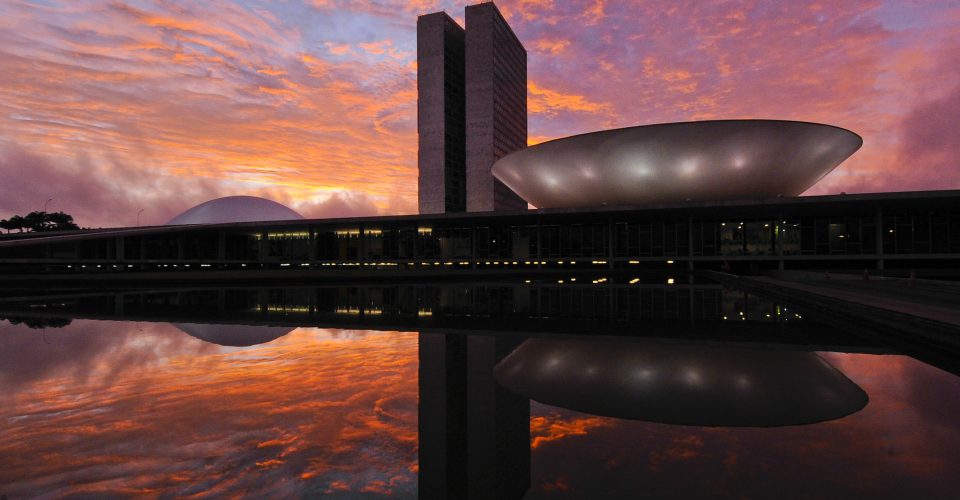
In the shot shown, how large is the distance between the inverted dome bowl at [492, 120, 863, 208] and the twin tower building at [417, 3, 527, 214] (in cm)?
7533

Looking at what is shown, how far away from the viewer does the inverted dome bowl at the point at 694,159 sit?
102 feet

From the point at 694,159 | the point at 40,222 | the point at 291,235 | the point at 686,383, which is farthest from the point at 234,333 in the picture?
the point at 40,222

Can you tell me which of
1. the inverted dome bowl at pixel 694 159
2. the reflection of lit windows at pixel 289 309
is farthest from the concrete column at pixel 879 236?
the reflection of lit windows at pixel 289 309

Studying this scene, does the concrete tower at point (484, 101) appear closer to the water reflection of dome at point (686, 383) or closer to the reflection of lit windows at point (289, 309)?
the reflection of lit windows at point (289, 309)

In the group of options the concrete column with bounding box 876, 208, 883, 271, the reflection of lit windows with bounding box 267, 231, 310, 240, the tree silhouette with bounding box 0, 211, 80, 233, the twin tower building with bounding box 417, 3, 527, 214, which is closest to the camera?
the concrete column with bounding box 876, 208, 883, 271

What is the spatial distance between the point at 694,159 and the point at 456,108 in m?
93.5

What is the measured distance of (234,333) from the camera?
9.45m

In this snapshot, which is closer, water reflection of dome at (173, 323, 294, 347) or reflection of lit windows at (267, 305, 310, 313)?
water reflection of dome at (173, 323, 294, 347)

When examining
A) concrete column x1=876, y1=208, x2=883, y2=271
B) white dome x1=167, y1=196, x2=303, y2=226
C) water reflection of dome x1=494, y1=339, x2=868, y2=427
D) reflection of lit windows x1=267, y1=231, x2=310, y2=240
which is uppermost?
white dome x1=167, y1=196, x2=303, y2=226

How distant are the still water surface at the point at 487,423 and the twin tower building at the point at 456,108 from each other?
10475 centimetres

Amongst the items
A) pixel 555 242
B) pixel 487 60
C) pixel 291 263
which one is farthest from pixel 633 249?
pixel 487 60

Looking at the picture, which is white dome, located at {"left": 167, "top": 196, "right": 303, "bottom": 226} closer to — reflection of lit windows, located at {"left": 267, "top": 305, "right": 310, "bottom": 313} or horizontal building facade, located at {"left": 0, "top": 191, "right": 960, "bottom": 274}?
horizontal building facade, located at {"left": 0, "top": 191, "right": 960, "bottom": 274}

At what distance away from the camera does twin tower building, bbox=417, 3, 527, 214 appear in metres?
113

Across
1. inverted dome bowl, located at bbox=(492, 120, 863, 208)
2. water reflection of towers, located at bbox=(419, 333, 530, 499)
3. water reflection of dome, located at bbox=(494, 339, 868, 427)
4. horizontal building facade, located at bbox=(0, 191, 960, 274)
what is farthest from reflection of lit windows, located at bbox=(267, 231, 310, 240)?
water reflection of towers, located at bbox=(419, 333, 530, 499)
